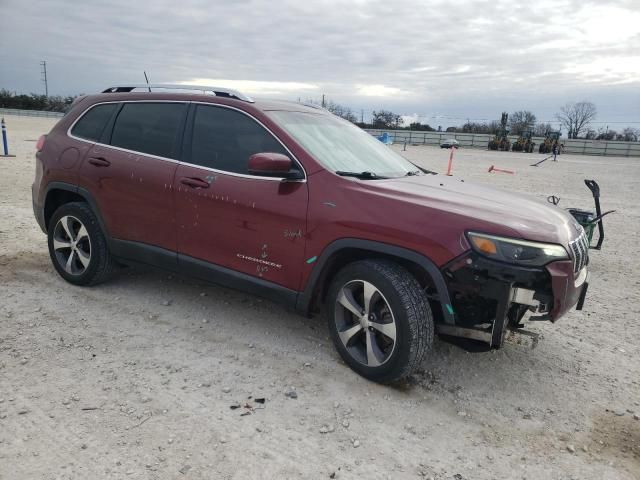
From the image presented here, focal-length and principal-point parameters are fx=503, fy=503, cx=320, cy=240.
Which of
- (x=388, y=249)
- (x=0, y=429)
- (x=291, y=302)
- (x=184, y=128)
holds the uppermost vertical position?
(x=184, y=128)

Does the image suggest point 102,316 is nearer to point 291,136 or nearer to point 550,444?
point 291,136

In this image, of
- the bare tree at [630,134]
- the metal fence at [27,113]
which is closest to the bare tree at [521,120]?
the bare tree at [630,134]

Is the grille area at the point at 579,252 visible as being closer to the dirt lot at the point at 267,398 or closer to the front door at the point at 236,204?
the dirt lot at the point at 267,398

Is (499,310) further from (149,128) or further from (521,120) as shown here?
(521,120)

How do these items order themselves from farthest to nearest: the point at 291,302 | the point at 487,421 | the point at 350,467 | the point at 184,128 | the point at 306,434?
the point at 184,128 → the point at 291,302 → the point at 487,421 → the point at 306,434 → the point at 350,467

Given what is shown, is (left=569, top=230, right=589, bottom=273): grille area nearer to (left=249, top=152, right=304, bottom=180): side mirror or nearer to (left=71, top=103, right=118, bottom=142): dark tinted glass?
(left=249, top=152, right=304, bottom=180): side mirror

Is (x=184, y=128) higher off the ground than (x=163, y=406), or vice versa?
(x=184, y=128)

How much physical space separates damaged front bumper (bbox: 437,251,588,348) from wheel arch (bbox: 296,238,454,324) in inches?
3.0

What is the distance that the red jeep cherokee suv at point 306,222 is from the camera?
2922 millimetres

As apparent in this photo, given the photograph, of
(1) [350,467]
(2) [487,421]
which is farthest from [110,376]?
(2) [487,421]

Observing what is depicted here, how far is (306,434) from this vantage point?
2742 millimetres

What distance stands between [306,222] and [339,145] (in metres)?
0.86

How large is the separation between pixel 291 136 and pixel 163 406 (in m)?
1.95

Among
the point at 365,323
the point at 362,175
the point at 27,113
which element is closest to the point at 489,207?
the point at 362,175
